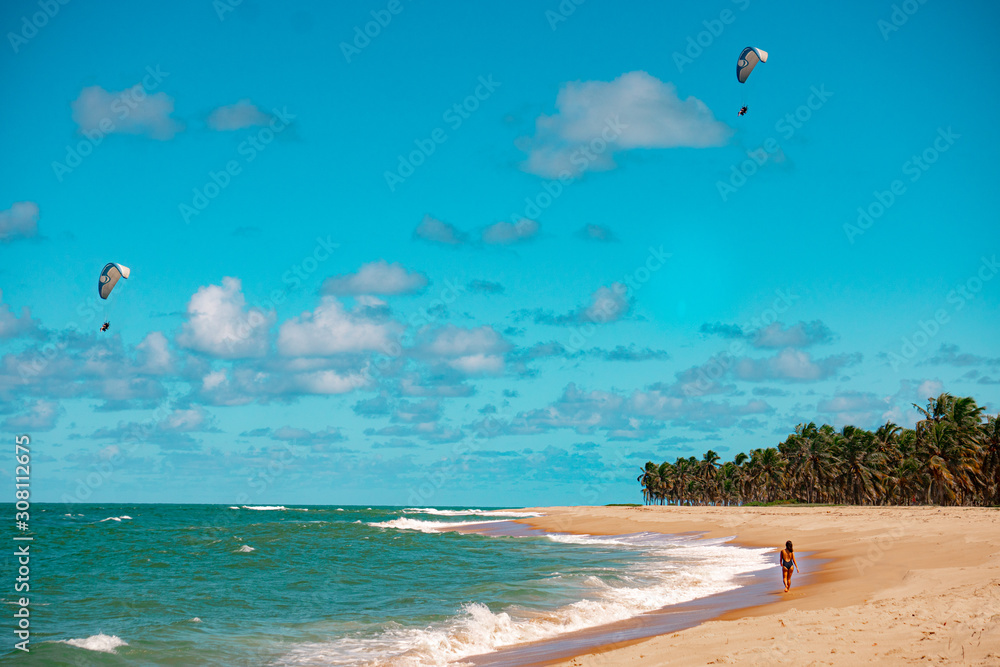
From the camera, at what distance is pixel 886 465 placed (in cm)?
8831

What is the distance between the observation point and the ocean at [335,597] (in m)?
18.1

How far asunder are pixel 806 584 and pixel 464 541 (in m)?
36.3

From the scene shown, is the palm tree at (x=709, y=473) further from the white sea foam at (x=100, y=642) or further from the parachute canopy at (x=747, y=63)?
the white sea foam at (x=100, y=642)

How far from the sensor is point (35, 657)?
1723cm

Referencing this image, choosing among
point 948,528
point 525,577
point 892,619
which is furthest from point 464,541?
point 892,619

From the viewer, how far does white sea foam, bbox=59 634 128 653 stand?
1798 centimetres

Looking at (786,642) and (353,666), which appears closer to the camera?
(786,642)

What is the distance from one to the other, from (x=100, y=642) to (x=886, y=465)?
89.7 metres

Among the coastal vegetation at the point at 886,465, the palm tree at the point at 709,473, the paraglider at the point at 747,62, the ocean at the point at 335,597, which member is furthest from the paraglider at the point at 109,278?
the palm tree at the point at 709,473

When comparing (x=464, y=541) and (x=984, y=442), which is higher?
(x=984, y=442)

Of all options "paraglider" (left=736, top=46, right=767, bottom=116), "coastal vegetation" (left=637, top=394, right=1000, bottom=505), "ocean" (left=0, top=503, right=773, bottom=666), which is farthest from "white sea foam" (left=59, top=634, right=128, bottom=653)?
"coastal vegetation" (left=637, top=394, right=1000, bottom=505)

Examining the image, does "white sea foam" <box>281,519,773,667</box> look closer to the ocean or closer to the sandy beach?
the ocean

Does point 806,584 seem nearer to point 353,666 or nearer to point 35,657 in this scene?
point 353,666

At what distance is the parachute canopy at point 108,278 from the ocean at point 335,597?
12541 mm
